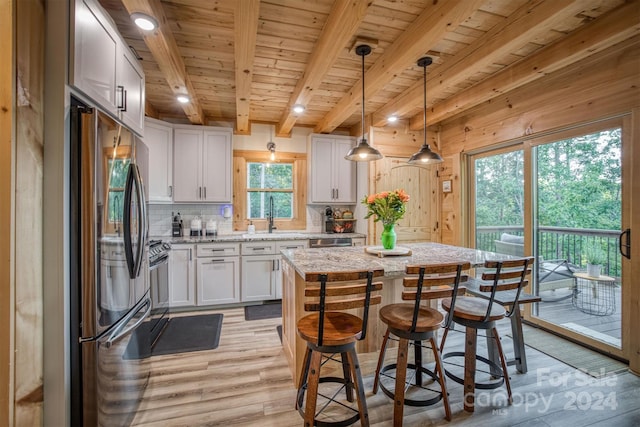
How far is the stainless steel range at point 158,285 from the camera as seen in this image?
2.57 meters

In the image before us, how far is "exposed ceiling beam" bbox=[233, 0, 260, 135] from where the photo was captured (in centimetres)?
170

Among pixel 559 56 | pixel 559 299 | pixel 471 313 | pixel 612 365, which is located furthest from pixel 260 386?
pixel 559 56

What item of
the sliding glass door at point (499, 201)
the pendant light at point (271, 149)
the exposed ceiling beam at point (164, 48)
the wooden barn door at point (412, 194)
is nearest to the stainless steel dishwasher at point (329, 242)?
the wooden barn door at point (412, 194)

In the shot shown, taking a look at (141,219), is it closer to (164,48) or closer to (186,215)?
(164,48)

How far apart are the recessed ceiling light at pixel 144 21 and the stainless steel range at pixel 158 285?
5.99 ft

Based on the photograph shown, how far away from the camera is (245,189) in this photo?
14.8 ft

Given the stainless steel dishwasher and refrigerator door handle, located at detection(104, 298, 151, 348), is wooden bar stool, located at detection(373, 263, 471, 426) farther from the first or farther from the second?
the stainless steel dishwasher

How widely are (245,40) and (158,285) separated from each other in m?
2.31

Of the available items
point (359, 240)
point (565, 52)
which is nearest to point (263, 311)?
point (359, 240)

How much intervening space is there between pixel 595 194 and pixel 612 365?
58.5 inches

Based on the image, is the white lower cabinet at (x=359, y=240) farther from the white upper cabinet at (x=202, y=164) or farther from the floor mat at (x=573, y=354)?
the floor mat at (x=573, y=354)

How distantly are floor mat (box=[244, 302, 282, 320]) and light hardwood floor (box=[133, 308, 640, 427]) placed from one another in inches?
36.1

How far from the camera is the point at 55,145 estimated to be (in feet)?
4.27

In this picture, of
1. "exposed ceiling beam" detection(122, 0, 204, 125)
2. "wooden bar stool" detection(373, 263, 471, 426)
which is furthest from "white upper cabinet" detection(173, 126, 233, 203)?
"wooden bar stool" detection(373, 263, 471, 426)
